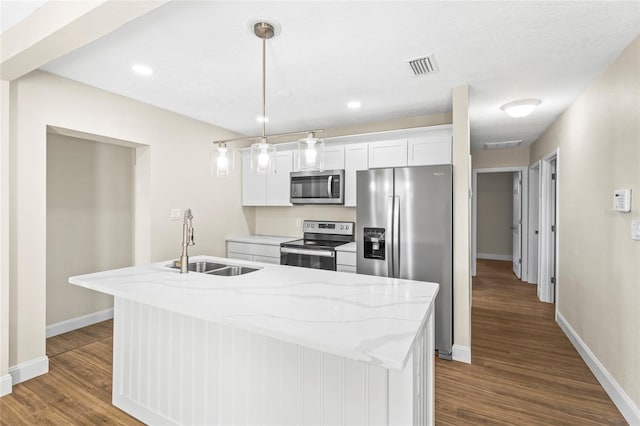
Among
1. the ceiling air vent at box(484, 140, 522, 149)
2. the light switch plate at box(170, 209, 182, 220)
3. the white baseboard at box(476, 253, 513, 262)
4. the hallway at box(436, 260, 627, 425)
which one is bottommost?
the hallway at box(436, 260, 627, 425)

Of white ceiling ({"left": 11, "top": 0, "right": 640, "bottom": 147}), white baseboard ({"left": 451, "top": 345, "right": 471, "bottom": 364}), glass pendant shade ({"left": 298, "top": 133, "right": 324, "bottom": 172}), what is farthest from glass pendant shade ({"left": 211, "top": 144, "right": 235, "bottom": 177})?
white baseboard ({"left": 451, "top": 345, "right": 471, "bottom": 364})

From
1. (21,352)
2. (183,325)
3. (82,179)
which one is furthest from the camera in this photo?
(82,179)

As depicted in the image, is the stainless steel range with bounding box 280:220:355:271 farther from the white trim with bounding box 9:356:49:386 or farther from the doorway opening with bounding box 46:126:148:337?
the white trim with bounding box 9:356:49:386

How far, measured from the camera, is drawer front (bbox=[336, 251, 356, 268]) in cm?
348

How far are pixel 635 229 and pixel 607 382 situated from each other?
1212 millimetres

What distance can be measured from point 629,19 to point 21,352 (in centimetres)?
469

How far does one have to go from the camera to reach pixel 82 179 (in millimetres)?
3574

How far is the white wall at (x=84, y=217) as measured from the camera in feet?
11.0

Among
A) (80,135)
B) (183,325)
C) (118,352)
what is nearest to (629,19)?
(183,325)

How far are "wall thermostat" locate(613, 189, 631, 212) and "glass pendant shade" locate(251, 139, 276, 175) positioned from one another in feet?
7.65

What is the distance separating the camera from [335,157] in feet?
13.1

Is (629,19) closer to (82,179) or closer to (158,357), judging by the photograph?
(158,357)

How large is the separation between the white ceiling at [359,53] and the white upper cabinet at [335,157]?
551 mm

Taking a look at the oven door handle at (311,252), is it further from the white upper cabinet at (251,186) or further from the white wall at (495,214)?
the white wall at (495,214)
